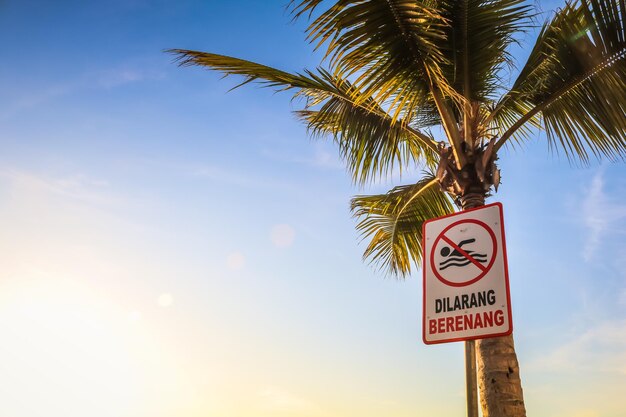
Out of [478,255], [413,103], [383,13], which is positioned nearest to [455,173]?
[413,103]

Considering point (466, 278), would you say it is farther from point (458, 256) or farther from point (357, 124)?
point (357, 124)

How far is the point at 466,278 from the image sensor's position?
2826 millimetres

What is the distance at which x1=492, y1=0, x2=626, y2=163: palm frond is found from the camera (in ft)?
15.0

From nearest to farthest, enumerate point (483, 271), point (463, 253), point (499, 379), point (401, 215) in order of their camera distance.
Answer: point (483, 271), point (463, 253), point (499, 379), point (401, 215)

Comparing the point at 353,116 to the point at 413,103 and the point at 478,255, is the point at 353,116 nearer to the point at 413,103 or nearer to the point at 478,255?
the point at 413,103

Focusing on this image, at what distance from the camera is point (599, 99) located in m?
4.96

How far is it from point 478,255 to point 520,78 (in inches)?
146

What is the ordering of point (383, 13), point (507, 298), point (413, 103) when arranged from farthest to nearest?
1. point (413, 103)
2. point (383, 13)
3. point (507, 298)

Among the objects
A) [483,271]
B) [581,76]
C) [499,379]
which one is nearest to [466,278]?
[483,271]

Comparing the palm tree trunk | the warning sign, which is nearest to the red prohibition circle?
the warning sign

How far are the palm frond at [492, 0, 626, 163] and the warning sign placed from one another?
2.52 meters

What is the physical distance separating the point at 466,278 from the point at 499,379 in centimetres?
→ 168

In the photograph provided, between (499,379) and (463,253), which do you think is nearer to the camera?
(463,253)

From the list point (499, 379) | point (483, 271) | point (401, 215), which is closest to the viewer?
point (483, 271)
